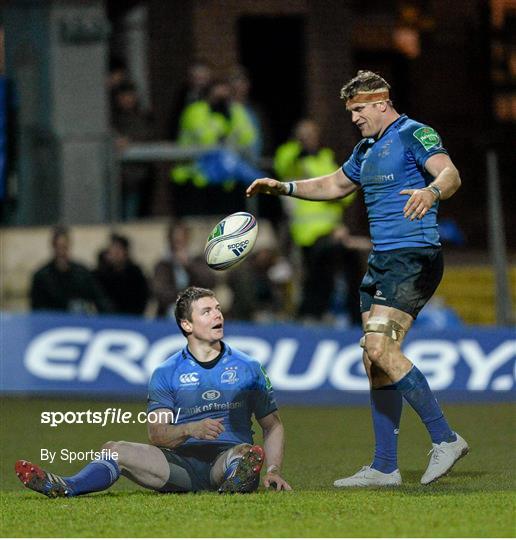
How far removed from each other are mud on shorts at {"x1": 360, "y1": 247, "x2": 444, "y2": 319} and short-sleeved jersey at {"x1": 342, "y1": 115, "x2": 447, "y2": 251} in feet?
0.17

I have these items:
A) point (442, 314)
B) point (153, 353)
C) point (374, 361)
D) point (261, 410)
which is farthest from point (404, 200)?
point (442, 314)

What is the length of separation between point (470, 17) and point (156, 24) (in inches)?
210

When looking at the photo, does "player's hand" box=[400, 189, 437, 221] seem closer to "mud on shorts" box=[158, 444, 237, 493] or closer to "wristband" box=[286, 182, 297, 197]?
"wristband" box=[286, 182, 297, 197]

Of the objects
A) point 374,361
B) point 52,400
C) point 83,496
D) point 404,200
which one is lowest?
point 52,400

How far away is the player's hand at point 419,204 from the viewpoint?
8211mm

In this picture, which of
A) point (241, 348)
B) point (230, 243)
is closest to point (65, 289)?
point (241, 348)

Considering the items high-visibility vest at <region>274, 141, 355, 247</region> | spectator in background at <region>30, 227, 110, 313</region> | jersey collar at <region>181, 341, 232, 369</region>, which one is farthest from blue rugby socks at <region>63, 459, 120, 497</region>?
high-visibility vest at <region>274, 141, 355, 247</region>

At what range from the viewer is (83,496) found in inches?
335

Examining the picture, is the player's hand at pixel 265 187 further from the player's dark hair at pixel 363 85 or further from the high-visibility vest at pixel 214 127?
the high-visibility vest at pixel 214 127

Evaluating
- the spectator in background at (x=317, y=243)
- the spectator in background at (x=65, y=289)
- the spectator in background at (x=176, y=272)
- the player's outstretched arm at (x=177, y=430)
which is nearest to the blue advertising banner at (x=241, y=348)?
the spectator in background at (x=65, y=289)

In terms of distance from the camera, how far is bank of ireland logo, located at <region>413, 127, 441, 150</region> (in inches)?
344

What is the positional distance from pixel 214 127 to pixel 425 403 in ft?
26.5

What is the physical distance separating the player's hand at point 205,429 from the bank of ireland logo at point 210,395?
24 centimetres

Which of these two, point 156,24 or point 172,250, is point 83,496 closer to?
point 172,250
